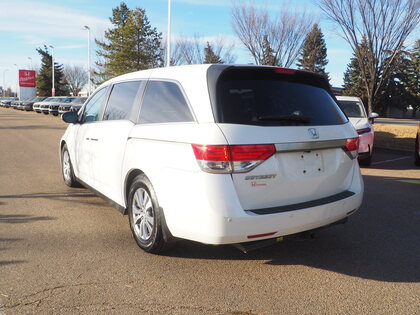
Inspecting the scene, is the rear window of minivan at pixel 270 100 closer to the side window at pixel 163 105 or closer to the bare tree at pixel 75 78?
the side window at pixel 163 105

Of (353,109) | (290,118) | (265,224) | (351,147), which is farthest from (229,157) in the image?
Answer: (353,109)

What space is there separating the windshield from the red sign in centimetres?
7255

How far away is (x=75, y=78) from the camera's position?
269 ft

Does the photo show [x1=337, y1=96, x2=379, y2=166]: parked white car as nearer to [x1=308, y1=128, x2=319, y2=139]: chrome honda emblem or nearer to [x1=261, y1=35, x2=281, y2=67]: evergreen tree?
[x1=308, y1=128, x2=319, y2=139]: chrome honda emblem

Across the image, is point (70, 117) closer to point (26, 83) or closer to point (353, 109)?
point (353, 109)

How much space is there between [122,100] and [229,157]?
2032 millimetres

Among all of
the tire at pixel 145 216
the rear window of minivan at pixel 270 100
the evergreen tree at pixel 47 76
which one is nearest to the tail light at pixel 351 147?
the rear window of minivan at pixel 270 100

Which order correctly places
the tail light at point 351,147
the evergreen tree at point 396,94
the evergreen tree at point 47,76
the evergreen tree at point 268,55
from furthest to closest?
the evergreen tree at point 47,76 → the evergreen tree at point 396,94 → the evergreen tree at point 268,55 → the tail light at point 351,147

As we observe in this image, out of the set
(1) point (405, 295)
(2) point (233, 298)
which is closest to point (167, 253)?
(2) point (233, 298)

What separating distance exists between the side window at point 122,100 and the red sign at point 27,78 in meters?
75.0

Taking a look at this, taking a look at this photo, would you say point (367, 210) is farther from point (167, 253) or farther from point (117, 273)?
point (117, 273)

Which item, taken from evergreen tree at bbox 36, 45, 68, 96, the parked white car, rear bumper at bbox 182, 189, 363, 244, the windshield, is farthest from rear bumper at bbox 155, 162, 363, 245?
evergreen tree at bbox 36, 45, 68, 96

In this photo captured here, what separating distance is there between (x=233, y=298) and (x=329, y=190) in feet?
4.25

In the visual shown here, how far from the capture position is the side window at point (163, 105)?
3.25m
